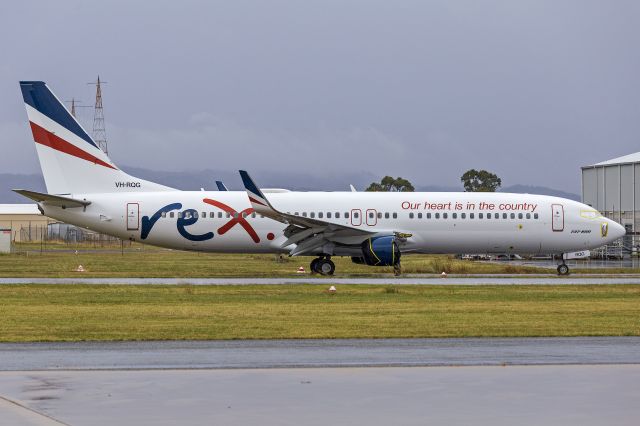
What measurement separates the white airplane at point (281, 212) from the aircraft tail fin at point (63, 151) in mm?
40

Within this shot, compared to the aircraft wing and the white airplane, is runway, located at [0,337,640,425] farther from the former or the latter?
the white airplane

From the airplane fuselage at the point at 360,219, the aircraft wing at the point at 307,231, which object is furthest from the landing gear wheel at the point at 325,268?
the aircraft wing at the point at 307,231

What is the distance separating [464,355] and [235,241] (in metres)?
27.8

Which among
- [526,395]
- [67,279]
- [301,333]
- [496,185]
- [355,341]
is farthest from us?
[496,185]

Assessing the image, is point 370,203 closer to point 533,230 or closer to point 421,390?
point 533,230

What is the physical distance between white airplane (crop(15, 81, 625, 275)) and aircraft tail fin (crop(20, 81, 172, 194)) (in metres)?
0.04

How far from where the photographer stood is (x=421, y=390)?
13.7 meters

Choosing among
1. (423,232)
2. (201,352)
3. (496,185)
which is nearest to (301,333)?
(201,352)

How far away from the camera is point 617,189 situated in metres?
93.6

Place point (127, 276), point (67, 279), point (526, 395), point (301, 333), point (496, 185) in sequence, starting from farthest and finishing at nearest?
point (496, 185) → point (127, 276) → point (67, 279) → point (301, 333) → point (526, 395)

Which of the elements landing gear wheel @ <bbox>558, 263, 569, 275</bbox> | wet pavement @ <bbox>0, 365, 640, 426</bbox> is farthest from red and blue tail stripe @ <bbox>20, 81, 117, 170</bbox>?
wet pavement @ <bbox>0, 365, 640, 426</bbox>

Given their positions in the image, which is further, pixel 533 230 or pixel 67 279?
pixel 533 230

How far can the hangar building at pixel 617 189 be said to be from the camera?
90.1 m

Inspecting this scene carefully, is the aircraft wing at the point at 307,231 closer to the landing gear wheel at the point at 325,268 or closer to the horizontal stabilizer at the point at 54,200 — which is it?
the landing gear wheel at the point at 325,268
